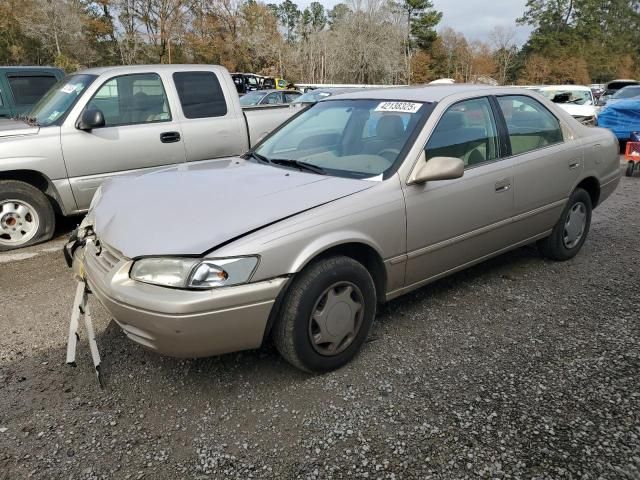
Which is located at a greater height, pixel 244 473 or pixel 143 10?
pixel 143 10

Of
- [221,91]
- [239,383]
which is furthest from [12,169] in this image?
[239,383]

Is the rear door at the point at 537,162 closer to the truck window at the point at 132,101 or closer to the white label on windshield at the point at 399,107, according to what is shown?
the white label on windshield at the point at 399,107

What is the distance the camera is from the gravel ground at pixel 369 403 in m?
2.18

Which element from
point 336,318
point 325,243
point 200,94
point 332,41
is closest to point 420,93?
point 325,243

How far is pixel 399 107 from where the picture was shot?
133 inches

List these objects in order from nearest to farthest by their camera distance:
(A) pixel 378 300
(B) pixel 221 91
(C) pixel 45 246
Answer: (A) pixel 378 300, (C) pixel 45 246, (B) pixel 221 91

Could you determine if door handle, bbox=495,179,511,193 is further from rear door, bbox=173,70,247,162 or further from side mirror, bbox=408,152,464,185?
rear door, bbox=173,70,247,162

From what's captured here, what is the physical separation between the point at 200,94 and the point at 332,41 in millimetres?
41141

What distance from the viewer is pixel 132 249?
2430 millimetres

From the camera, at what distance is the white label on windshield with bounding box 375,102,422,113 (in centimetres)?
332

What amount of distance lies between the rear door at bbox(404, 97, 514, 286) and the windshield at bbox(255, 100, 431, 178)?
0.22 metres

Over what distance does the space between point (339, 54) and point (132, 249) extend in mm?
44404

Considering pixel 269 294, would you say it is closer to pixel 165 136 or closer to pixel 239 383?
pixel 239 383

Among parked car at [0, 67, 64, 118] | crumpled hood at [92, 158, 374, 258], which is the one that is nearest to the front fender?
crumpled hood at [92, 158, 374, 258]
